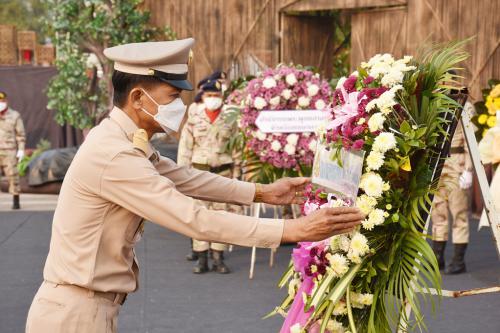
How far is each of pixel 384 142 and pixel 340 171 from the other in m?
0.26

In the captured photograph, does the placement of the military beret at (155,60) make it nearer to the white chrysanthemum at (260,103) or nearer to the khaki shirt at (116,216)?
the khaki shirt at (116,216)

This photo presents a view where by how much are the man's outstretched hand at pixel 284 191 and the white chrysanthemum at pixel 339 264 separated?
0.33 metres

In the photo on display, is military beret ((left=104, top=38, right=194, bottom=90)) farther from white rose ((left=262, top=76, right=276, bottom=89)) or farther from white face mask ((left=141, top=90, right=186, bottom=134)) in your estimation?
white rose ((left=262, top=76, right=276, bottom=89))

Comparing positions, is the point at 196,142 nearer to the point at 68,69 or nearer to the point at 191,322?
the point at 191,322

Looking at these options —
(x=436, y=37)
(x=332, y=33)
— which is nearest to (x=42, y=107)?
(x=332, y=33)

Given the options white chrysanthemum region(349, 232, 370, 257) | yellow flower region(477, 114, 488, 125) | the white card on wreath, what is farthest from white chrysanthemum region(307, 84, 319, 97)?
white chrysanthemum region(349, 232, 370, 257)

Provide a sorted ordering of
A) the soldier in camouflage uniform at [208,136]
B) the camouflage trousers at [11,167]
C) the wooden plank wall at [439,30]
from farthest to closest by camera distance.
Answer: the camouflage trousers at [11,167], the wooden plank wall at [439,30], the soldier in camouflage uniform at [208,136]

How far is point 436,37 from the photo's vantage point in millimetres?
12719

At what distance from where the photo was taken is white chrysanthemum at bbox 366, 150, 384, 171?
12.2 feet

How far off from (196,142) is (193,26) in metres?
7.93

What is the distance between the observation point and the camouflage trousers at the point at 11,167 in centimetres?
1350

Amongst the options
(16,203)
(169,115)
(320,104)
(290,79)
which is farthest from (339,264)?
(16,203)

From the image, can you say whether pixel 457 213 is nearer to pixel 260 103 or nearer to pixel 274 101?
pixel 274 101

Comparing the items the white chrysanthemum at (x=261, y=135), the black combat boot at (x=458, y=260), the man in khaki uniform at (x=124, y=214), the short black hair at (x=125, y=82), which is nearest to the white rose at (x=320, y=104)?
the white chrysanthemum at (x=261, y=135)
